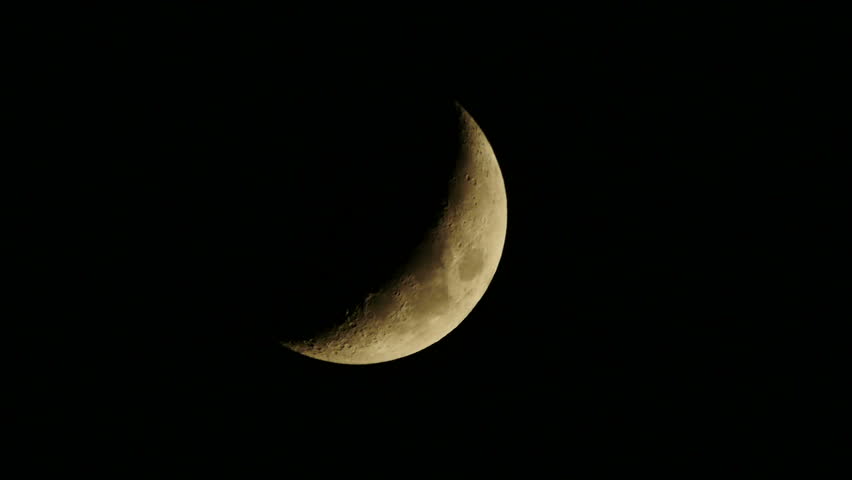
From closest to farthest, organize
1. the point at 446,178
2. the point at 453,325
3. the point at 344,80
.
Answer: the point at 344,80 < the point at 446,178 < the point at 453,325

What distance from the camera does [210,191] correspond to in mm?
2033

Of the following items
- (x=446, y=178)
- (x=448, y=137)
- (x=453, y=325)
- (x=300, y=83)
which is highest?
(x=300, y=83)

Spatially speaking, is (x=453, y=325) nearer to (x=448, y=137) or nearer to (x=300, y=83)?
(x=448, y=137)

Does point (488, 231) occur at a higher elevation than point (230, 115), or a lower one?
lower

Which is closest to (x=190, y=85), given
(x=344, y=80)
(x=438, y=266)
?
(x=344, y=80)

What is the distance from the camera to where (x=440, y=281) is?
2467mm

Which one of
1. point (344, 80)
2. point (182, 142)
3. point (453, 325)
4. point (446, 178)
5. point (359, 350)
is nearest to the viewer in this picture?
point (182, 142)

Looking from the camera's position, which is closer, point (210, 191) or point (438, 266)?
point (210, 191)

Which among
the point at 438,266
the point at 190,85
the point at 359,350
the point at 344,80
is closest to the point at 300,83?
the point at 344,80

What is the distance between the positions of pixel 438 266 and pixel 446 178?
0.43 meters

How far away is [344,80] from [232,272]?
3.18 feet

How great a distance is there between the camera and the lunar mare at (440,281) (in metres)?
2.39

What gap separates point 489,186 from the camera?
106 inches

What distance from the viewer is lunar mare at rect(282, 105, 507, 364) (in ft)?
7.86
